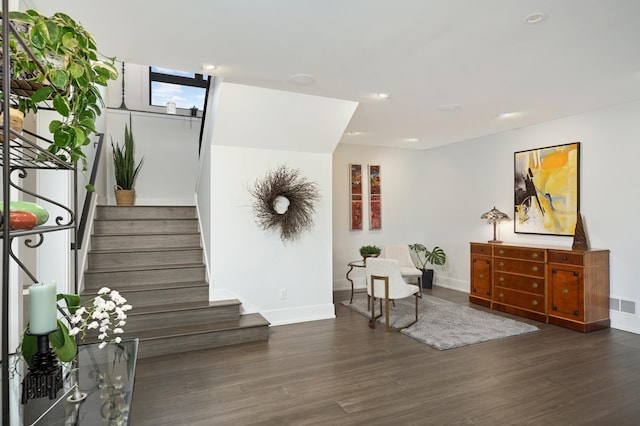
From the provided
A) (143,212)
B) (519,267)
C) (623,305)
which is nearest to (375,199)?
(519,267)

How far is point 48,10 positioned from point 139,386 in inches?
107

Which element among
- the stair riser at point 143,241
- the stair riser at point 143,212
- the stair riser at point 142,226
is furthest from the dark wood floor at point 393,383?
the stair riser at point 143,212

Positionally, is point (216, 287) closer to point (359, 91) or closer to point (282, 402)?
point (282, 402)

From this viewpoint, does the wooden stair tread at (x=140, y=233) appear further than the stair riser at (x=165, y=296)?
Yes

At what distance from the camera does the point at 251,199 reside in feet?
14.1

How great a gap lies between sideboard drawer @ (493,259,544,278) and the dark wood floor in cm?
83

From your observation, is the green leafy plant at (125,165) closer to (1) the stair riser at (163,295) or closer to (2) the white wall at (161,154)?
(2) the white wall at (161,154)

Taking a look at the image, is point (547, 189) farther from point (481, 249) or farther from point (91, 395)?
point (91, 395)

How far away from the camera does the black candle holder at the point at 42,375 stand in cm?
109

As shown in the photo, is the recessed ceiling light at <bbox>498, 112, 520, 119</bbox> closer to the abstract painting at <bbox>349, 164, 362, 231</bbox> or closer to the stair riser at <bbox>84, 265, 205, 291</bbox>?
the abstract painting at <bbox>349, 164, 362, 231</bbox>

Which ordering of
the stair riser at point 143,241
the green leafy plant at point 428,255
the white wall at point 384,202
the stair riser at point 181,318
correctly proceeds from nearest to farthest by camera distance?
the stair riser at point 181,318
the stair riser at point 143,241
the white wall at point 384,202
the green leafy plant at point 428,255

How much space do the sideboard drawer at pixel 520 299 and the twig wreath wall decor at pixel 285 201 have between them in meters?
2.79

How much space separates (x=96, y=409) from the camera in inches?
49.1

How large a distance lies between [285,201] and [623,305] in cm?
408
